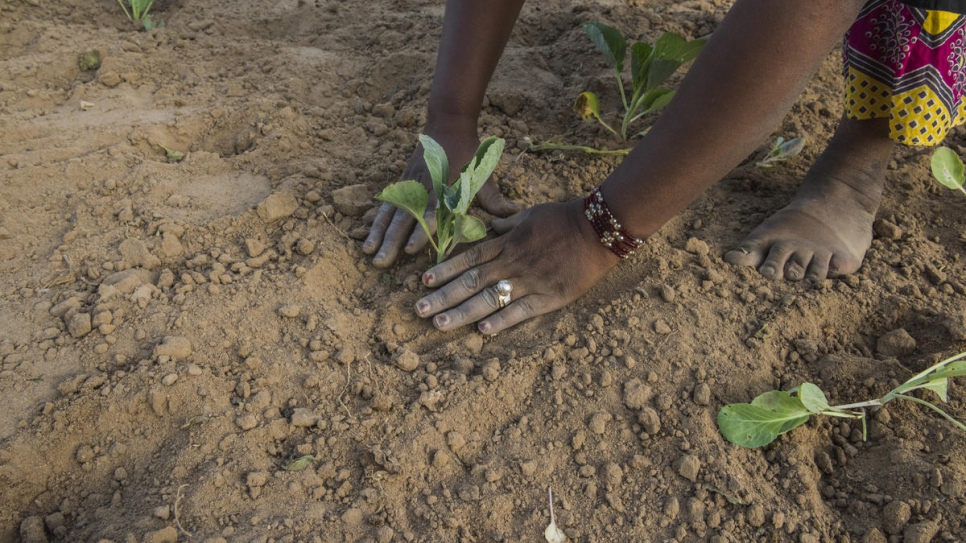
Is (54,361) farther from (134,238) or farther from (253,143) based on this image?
(253,143)

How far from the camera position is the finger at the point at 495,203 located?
219cm

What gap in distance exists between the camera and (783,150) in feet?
7.94

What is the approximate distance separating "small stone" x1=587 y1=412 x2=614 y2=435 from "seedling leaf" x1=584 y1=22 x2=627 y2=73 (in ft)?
4.52

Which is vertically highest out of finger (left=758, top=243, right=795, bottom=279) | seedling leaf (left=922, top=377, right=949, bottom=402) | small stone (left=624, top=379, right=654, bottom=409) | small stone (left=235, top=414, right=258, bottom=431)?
seedling leaf (left=922, top=377, right=949, bottom=402)

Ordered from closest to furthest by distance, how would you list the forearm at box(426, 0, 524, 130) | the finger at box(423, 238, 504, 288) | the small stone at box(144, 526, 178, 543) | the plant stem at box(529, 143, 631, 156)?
the small stone at box(144, 526, 178, 543)
the finger at box(423, 238, 504, 288)
the forearm at box(426, 0, 524, 130)
the plant stem at box(529, 143, 631, 156)

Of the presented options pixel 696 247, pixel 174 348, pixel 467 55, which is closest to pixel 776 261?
pixel 696 247

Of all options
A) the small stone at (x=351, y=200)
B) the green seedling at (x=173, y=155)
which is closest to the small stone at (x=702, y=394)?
the small stone at (x=351, y=200)

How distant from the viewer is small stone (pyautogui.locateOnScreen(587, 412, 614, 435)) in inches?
63.9

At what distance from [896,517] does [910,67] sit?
125 cm

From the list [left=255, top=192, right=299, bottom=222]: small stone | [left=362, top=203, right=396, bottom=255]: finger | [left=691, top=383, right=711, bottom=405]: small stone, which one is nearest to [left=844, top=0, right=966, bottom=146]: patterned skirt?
[left=691, top=383, right=711, bottom=405]: small stone

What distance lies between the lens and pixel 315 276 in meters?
1.97

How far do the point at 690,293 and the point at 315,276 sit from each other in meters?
1.08

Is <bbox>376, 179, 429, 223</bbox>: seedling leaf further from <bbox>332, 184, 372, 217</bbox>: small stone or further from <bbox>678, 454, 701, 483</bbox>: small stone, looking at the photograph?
<bbox>678, 454, 701, 483</bbox>: small stone

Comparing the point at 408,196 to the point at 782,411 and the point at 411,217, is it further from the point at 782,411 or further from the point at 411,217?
the point at 782,411
